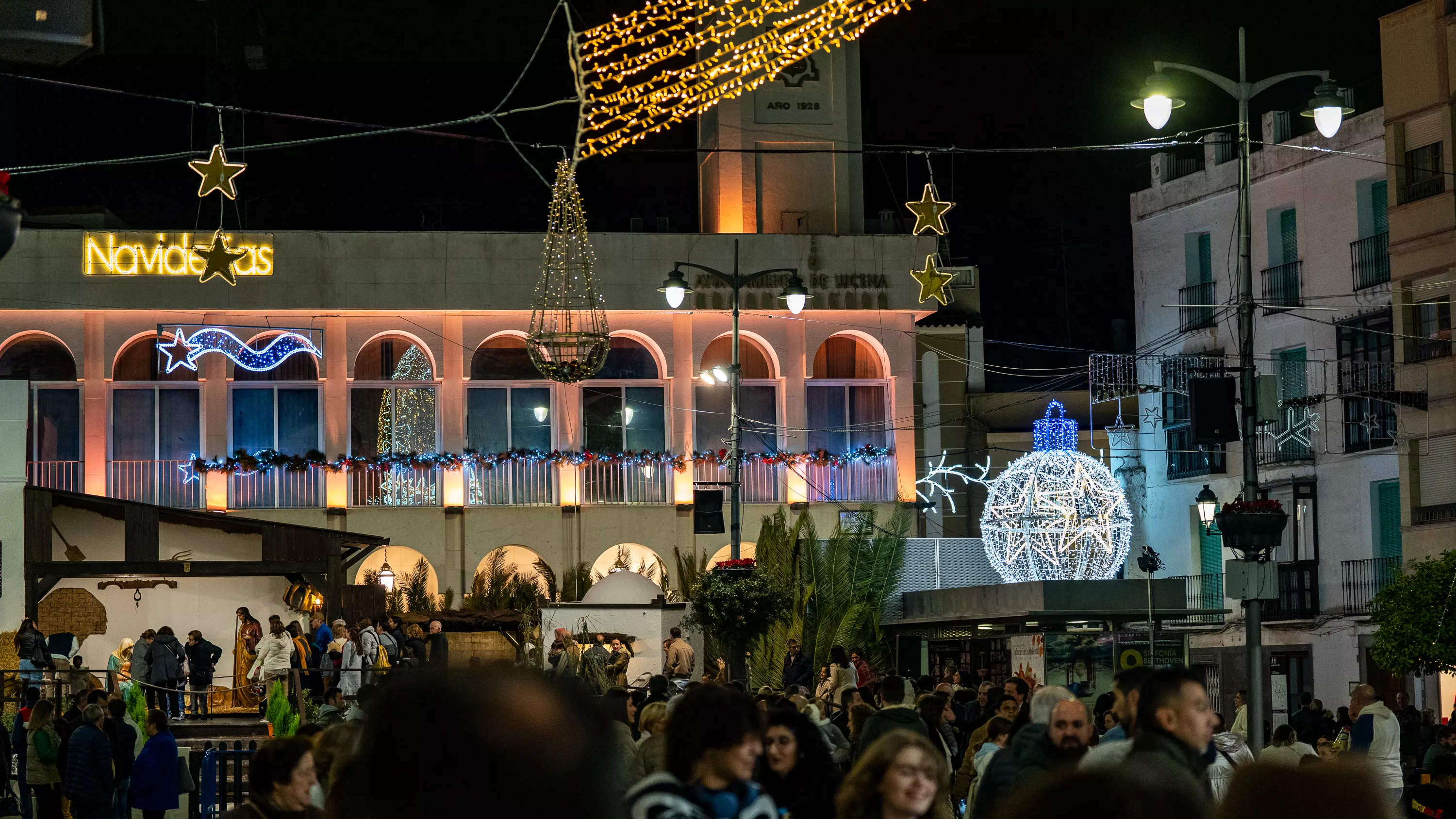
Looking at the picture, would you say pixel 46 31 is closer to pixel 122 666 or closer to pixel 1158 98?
pixel 1158 98

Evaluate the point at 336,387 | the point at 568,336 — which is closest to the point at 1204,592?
the point at 336,387

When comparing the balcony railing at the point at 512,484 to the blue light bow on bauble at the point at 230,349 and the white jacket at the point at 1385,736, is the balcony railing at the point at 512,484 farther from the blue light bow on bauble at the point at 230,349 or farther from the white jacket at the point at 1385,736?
the white jacket at the point at 1385,736

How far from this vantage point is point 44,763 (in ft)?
56.0

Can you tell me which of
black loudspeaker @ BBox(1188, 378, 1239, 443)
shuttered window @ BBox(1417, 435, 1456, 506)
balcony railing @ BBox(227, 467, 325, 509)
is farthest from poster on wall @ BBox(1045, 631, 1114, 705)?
balcony railing @ BBox(227, 467, 325, 509)

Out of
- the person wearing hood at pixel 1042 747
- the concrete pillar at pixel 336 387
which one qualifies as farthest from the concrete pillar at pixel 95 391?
the person wearing hood at pixel 1042 747

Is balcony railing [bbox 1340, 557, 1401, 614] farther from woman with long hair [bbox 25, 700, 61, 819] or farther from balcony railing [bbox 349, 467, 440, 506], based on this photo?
woman with long hair [bbox 25, 700, 61, 819]

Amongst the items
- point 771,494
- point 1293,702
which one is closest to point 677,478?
point 771,494

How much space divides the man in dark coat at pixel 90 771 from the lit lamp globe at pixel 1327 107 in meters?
11.6

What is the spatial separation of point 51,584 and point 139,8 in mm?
14037

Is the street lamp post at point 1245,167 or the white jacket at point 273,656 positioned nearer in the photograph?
the street lamp post at point 1245,167

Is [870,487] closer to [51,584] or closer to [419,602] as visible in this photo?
[419,602]

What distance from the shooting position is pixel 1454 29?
1195 inches

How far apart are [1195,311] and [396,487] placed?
16.2 m

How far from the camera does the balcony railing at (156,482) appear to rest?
3662 cm
